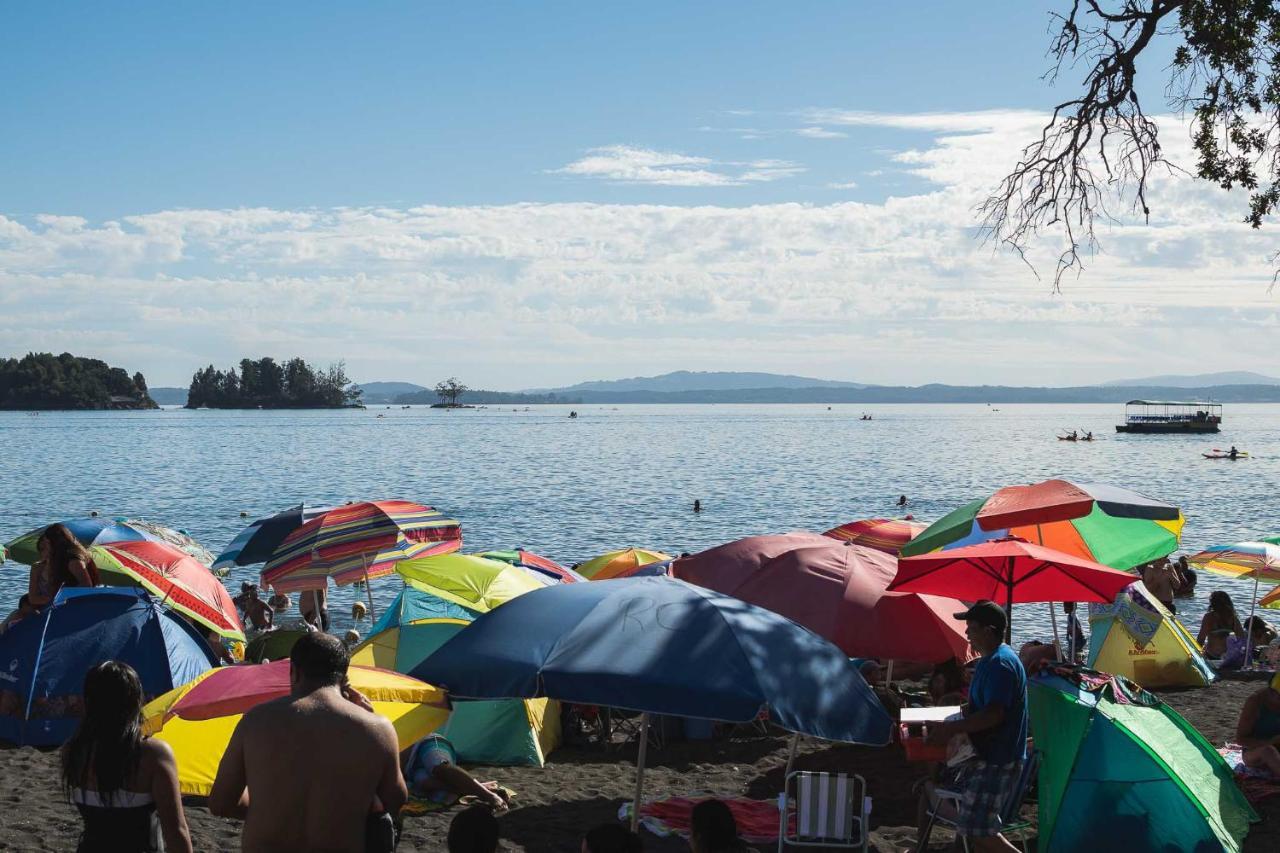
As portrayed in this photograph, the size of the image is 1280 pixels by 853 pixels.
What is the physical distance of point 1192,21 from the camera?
37.4ft

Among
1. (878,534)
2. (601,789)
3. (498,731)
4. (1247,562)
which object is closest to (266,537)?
(498,731)

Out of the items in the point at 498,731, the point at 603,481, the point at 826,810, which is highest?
the point at 826,810

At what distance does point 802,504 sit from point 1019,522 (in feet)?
145

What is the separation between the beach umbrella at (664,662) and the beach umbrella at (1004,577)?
10.6 ft

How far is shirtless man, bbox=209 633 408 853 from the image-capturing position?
191 inches

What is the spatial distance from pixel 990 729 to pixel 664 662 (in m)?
2.09

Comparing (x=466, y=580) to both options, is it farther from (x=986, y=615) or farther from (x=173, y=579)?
(x=986, y=615)

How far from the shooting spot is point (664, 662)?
6.43 meters

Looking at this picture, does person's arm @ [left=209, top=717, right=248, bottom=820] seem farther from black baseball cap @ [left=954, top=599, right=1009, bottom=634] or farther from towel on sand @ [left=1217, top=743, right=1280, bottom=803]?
towel on sand @ [left=1217, top=743, right=1280, bottom=803]

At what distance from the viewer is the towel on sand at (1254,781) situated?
9828 millimetres

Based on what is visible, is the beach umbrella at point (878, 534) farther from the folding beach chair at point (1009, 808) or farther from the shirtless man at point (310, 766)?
the shirtless man at point (310, 766)

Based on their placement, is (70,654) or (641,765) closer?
(641,765)

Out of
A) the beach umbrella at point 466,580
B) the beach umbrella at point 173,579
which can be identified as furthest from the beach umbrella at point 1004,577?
the beach umbrella at point 173,579

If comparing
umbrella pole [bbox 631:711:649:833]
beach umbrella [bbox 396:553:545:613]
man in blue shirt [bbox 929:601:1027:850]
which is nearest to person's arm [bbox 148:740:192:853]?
umbrella pole [bbox 631:711:649:833]
